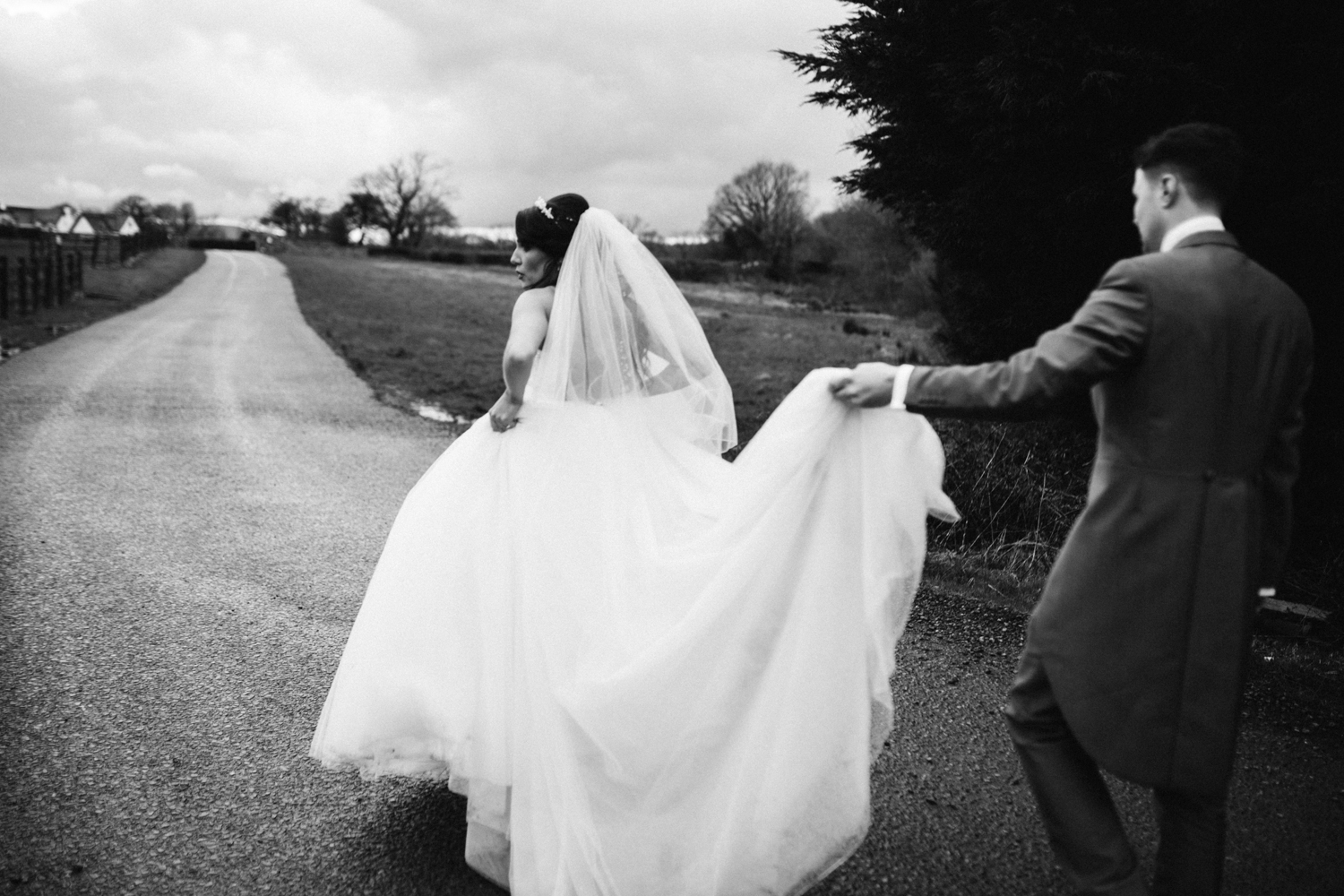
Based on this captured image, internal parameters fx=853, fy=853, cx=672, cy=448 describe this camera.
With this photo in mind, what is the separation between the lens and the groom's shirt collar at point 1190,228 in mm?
2282

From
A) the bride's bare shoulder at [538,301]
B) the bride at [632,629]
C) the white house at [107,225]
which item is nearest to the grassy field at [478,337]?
the bride's bare shoulder at [538,301]

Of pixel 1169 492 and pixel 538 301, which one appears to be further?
pixel 538 301

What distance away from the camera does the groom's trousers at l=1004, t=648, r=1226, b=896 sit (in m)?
2.32

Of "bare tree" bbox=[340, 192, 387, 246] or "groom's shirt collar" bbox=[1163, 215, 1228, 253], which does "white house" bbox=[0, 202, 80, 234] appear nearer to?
"bare tree" bbox=[340, 192, 387, 246]

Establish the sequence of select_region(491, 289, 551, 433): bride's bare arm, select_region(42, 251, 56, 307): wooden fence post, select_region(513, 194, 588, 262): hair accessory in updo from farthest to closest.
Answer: select_region(42, 251, 56, 307): wooden fence post → select_region(513, 194, 588, 262): hair accessory in updo → select_region(491, 289, 551, 433): bride's bare arm

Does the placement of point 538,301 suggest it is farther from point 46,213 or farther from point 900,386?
point 46,213

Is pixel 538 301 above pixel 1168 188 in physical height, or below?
below

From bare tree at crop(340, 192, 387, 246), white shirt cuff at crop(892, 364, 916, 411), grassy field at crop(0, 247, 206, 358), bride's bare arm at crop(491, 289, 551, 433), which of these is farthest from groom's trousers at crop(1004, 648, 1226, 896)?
bare tree at crop(340, 192, 387, 246)

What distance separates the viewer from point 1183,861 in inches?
92.1

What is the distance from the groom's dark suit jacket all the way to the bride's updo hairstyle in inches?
73.5

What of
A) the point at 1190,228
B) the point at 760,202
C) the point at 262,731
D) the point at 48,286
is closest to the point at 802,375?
the point at 262,731

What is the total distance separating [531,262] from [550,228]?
16cm

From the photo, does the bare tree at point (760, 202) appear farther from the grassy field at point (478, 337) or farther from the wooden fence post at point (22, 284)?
the wooden fence post at point (22, 284)

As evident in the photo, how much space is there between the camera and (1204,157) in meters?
2.27
